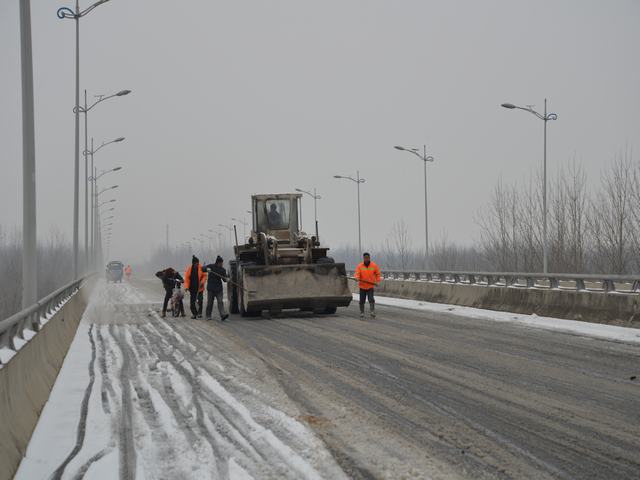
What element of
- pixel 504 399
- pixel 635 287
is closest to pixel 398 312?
pixel 635 287

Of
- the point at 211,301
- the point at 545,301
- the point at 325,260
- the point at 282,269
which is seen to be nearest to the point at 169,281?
the point at 211,301

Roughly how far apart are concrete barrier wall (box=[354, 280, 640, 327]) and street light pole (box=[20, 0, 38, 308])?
12.2m

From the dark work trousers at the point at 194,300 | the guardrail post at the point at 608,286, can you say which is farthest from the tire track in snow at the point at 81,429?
the guardrail post at the point at 608,286

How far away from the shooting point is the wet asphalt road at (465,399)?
6.64 metres

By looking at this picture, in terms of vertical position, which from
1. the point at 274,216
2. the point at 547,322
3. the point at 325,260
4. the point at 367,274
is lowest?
the point at 547,322

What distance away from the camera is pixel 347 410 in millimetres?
8836

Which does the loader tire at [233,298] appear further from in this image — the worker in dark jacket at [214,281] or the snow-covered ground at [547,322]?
the snow-covered ground at [547,322]

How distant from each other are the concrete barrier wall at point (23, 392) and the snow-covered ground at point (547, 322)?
10.2 m

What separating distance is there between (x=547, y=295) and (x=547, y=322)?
1.88 metres

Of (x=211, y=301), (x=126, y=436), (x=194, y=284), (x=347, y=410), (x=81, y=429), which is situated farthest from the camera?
(x=194, y=284)

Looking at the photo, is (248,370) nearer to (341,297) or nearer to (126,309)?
(341,297)

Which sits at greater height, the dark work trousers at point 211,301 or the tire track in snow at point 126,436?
the dark work trousers at point 211,301

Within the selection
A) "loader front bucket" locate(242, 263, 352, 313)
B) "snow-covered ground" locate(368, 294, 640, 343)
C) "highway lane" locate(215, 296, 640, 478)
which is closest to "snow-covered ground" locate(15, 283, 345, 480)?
"highway lane" locate(215, 296, 640, 478)

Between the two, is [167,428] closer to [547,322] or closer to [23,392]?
[23,392]
